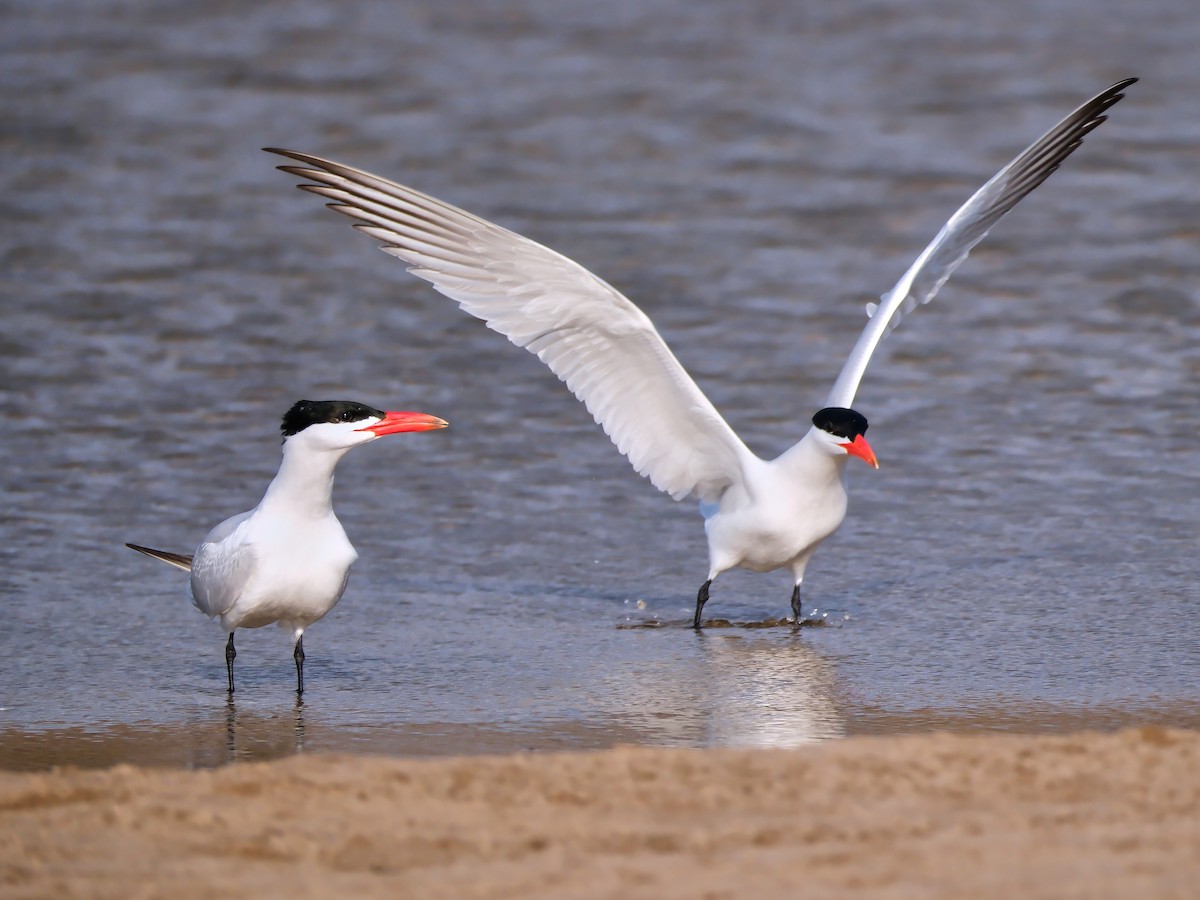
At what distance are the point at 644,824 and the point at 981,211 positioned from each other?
475 cm

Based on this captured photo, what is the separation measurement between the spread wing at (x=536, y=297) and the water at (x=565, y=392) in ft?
2.75

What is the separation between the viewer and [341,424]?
576 cm

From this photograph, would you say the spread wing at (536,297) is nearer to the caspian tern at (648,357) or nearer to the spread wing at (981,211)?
the caspian tern at (648,357)

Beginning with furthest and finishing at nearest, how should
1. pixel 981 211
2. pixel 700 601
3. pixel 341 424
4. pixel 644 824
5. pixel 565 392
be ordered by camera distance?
pixel 565 392 < pixel 981 211 < pixel 700 601 < pixel 341 424 < pixel 644 824

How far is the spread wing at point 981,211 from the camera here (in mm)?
7699

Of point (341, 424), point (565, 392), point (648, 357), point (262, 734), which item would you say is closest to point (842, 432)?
point (648, 357)

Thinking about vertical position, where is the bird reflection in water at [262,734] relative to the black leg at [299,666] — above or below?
below

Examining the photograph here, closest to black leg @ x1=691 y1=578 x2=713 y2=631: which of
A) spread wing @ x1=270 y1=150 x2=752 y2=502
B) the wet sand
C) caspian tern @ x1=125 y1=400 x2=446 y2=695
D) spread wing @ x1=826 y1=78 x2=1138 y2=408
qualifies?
spread wing @ x1=270 y1=150 x2=752 y2=502

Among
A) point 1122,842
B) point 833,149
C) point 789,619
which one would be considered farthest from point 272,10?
point 1122,842

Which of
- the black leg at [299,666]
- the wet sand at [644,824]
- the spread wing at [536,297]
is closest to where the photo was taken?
the wet sand at [644,824]

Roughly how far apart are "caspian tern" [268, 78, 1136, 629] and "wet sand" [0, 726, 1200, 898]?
257 centimetres

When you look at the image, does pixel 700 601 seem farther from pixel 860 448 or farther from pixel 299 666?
pixel 299 666

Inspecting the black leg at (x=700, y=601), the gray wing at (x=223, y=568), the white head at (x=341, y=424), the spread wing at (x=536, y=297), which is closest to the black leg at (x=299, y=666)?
the gray wing at (x=223, y=568)

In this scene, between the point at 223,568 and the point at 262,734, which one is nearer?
the point at 262,734
